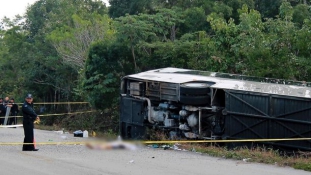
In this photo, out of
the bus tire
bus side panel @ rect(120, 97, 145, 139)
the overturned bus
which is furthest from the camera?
bus side panel @ rect(120, 97, 145, 139)

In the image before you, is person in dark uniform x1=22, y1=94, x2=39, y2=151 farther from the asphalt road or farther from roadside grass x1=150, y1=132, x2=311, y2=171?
roadside grass x1=150, y1=132, x2=311, y2=171

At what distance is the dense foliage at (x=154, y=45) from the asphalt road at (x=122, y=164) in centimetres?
837

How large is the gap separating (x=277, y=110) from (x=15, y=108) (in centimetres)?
1728

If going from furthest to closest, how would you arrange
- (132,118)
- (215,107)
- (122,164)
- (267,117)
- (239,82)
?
1. (132,118)
2. (239,82)
3. (215,107)
4. (267,117)
5. (122,164)

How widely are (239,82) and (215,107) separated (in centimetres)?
136

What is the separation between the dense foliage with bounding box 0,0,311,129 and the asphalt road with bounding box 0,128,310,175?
837cm

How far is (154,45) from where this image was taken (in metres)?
27.7

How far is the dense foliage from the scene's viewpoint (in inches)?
884

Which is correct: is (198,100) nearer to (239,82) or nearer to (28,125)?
(239,82)

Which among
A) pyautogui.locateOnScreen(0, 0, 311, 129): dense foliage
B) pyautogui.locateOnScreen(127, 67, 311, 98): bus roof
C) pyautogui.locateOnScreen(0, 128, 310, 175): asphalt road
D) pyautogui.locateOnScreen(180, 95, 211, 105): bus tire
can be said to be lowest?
pyautogui.locateOnScreen(0, 128, 310, 175): asphalt road

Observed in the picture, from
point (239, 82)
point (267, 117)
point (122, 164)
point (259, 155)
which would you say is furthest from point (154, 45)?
point (122, 164)

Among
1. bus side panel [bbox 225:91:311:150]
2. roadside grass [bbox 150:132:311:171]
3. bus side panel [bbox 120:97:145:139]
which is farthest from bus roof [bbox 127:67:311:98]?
roadside grass [bbox 150:132:311:171]

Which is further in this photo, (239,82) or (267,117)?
(239,82)

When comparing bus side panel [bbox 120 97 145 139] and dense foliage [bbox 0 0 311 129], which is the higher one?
dense foliage [bbox 0 0 311 129]
